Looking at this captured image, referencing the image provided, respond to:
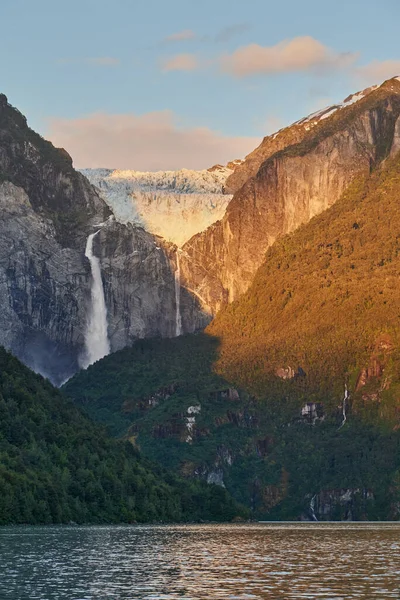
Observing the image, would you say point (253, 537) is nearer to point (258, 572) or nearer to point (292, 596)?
point (258, 572)

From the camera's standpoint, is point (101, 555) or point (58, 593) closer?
point (58, 593)

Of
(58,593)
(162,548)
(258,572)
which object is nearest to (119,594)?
(58,593)

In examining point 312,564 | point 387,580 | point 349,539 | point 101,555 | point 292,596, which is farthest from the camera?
point 349,539

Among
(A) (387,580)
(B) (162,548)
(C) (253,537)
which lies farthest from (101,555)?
(C) (253,537)

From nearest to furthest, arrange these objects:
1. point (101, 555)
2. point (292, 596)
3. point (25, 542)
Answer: point (292, 596) < point (101, 555) < point (25, 542)

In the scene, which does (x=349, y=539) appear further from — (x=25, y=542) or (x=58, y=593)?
(x=58, y=593)

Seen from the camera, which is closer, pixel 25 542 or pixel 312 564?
pixel 312 564
